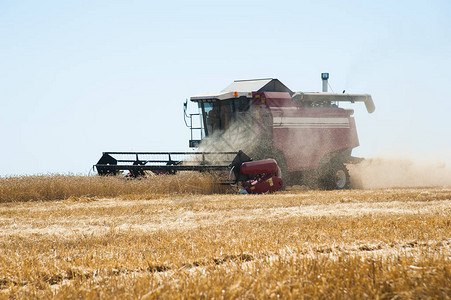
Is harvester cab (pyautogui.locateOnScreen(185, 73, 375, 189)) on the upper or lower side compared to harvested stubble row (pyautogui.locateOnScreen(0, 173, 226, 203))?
upper

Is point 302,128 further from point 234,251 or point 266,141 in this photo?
point 234,251

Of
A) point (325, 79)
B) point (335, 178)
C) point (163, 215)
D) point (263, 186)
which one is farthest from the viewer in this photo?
point (325, 79)

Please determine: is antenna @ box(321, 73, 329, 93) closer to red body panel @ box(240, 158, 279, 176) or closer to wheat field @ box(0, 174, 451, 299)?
red body panel @ box(240, 158, 279, 176)

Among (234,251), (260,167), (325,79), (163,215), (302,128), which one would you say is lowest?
(163,215)

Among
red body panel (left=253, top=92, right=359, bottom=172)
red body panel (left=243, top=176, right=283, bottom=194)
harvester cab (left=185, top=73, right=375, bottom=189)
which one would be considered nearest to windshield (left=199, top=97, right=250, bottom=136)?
harvester cab (left=185, top=73, right=375, bottom=189)

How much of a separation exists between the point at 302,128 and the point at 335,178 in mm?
1832

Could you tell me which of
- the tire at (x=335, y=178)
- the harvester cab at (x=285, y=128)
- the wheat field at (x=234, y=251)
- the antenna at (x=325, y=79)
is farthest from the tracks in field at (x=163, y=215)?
the antenna at (x=325, y=79)

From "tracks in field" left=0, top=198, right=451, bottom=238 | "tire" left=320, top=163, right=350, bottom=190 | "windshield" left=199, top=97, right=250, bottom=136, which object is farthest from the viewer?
"tire" left=320, top=163, right=350, bottom=190

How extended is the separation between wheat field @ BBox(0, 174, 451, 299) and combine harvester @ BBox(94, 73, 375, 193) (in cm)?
308

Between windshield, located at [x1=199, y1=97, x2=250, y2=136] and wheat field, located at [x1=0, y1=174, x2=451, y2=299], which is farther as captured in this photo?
windshield, located at [x1=199, y1=97, x2=250, y2=136]

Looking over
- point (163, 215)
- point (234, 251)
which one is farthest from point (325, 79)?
point (234, 251)

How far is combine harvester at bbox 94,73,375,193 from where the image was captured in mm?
11609

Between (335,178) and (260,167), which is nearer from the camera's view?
(260,167)

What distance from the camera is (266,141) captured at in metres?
12.2
